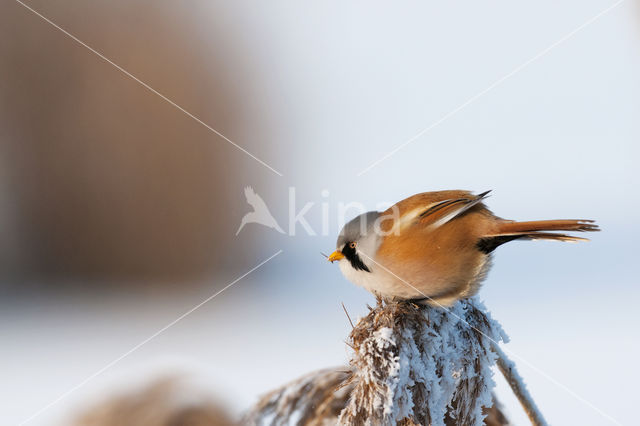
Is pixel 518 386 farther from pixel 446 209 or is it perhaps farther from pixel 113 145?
pixel 113 145

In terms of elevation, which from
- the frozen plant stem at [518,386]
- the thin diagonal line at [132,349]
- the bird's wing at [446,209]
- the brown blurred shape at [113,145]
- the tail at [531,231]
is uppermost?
the brown blurred shape at [113,145]

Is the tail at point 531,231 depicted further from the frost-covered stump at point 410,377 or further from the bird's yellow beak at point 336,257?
the bird's yellow beak at point 336,257

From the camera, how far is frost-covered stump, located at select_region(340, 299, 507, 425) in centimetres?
70

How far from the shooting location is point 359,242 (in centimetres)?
113

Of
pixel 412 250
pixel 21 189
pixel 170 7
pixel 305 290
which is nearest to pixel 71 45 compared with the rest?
pixel 170 7

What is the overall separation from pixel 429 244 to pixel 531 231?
23 cm

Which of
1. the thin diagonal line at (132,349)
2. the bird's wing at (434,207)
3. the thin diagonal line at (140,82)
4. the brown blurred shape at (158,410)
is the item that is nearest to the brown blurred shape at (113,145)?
the thin diagonal line at (140,82)

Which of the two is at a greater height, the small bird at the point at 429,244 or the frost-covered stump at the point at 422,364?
the small bird at the point at 429,244

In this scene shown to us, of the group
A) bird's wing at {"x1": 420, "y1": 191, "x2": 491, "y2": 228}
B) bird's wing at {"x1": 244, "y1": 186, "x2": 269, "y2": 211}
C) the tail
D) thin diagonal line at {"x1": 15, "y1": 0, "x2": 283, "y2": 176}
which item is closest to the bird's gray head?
bird's wing at {"x1": 420, "y1": 191, "x2": 491, "y2": 228}

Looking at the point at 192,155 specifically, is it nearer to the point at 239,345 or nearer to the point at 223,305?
the point at 223,305

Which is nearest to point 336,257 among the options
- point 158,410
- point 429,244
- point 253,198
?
point 429,244

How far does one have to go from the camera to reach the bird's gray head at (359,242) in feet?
3.66

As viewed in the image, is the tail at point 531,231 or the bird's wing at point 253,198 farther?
the bird's wing at point 253,198

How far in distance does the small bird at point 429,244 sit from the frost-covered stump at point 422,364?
0.09m
